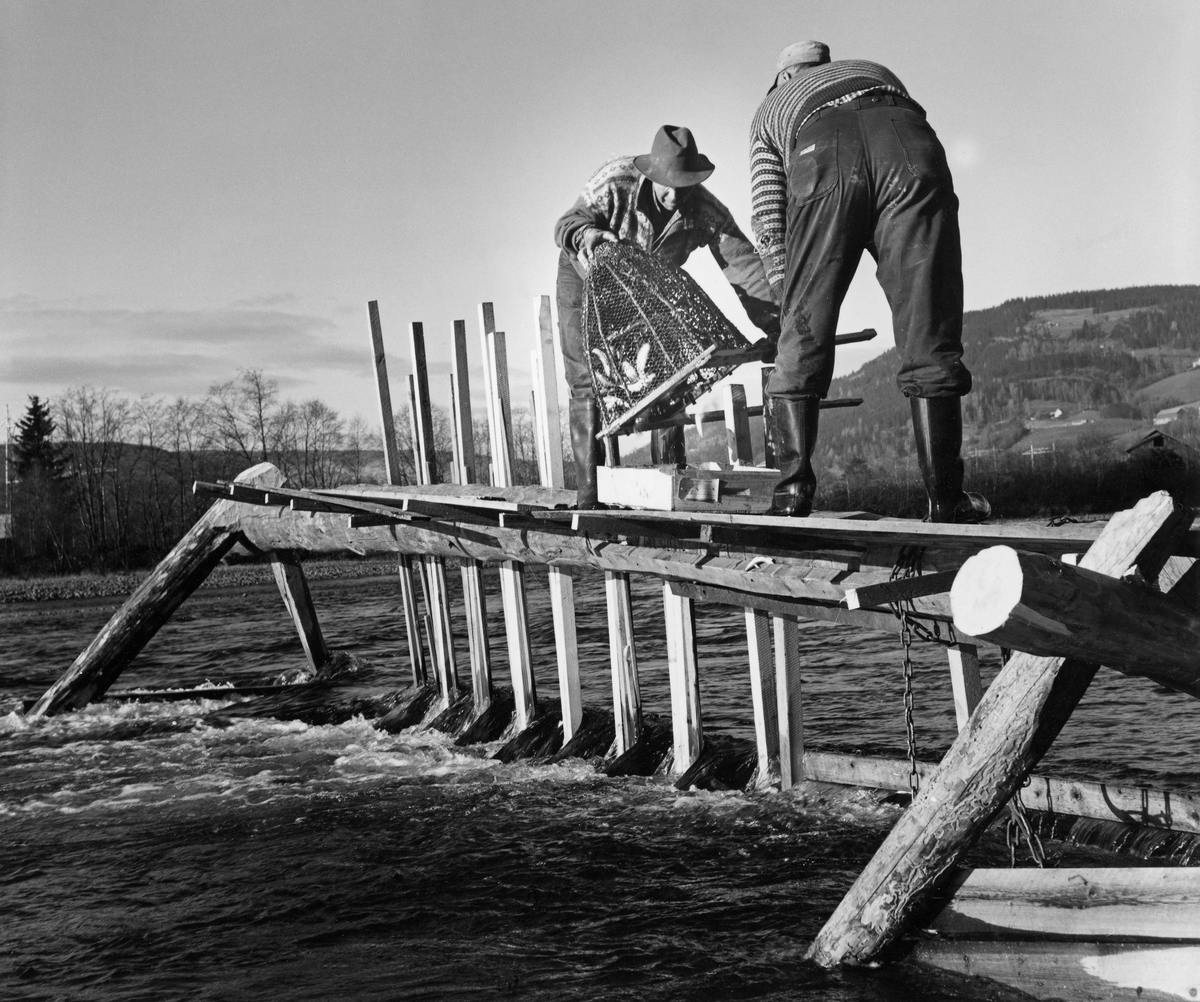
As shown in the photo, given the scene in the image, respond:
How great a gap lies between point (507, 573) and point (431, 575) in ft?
5.32

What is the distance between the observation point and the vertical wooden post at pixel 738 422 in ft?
26.6

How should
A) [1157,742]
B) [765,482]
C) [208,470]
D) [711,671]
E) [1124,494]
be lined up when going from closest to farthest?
1. [765,482]
2. [1157,742]
3. [711,671]
4. [1124,494]
5. [208,470]

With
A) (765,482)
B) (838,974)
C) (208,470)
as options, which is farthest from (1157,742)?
(208,470)

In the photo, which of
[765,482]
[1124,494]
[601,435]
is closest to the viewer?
[765,482]

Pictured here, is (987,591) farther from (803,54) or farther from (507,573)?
(507,573)

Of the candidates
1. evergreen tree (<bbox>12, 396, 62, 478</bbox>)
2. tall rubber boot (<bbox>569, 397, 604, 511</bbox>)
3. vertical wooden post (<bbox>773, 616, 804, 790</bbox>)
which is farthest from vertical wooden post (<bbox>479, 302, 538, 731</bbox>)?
evergreen tree (<bbox>12, 396, 62, 478</bbox>)

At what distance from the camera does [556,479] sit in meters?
9.39

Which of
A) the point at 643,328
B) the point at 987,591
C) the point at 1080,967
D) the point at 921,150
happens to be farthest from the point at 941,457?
the point at 643,328

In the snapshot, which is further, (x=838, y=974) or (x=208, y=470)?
(x=208, y=470)

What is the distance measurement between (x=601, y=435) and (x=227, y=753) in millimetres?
5548

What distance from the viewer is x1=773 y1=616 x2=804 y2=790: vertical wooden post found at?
7.47 metres

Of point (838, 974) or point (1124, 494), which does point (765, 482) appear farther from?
point (1124, 494)

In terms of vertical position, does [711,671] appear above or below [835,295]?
below

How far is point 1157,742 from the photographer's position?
381 inches
